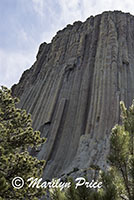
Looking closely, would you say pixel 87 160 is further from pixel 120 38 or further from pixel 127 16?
pixel 127 16

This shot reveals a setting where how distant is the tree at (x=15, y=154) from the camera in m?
7.34

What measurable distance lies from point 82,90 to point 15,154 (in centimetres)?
1733

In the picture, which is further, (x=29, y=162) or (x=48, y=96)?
(x=48, y=96)

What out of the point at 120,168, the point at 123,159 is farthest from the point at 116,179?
the point at 123,159

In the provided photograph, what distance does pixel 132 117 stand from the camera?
482 centimetres

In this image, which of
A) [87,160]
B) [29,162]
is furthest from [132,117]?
[87,160]

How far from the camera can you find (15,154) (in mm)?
8133

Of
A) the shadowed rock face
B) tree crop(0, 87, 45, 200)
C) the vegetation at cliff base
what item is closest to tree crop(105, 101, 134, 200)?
the vegetation at cliff base

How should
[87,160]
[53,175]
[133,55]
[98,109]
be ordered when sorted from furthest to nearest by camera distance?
[133,55], [98,109], [53,175], [87,160]

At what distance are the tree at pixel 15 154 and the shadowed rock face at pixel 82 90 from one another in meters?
6.51

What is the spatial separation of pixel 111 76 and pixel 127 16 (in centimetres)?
1475

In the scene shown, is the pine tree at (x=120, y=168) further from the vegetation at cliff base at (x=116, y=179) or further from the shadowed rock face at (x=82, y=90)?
the shadowed rock face at (x=82, y=90)

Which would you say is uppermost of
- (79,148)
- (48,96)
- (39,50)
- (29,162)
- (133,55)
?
(39,50)

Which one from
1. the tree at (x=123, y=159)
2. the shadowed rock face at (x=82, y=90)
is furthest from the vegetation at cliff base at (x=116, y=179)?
the shadowed rock face at (x=82, y=90)
